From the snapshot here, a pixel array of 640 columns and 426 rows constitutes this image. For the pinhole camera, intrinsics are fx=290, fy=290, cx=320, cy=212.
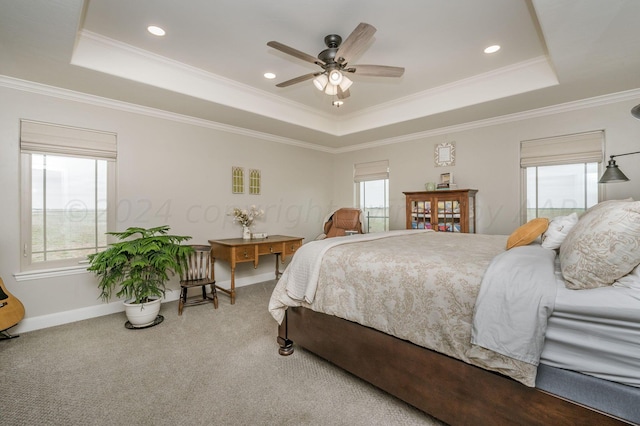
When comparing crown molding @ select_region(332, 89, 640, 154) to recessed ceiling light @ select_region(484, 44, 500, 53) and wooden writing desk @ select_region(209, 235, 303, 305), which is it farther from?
wooden writing desk @ select_region(209, 235, 303, 305)

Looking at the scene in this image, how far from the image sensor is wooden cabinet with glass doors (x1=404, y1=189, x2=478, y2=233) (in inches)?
153

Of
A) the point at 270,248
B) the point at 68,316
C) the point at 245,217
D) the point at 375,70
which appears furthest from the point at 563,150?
the point at 68,316

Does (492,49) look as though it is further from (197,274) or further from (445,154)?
(197,274)

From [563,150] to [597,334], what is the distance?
10.6 ft

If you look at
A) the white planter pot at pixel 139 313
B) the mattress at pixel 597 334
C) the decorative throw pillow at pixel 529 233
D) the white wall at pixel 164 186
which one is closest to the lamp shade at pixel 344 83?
the decorative throw pillow at pixel 529 233

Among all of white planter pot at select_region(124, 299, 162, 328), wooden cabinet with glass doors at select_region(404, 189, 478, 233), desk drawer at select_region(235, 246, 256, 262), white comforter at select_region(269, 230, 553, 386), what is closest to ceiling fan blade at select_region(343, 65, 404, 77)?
white comforter at select_region(269, 230, 553, 386)

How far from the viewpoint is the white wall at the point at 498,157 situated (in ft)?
10.4

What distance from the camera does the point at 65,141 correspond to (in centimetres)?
303

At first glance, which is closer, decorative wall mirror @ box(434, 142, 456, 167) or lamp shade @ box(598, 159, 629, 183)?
lamp shade @ box(598, 159, 629, 183)

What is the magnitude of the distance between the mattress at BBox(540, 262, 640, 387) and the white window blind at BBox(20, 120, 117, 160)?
412 centimetres

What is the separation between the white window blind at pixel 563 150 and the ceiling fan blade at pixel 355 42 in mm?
2838

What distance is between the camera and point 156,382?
6.45 feet

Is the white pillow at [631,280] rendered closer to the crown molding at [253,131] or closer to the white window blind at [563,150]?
the white window blind at [563,150]

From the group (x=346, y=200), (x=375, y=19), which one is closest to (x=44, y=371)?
(x=375, y=19)
